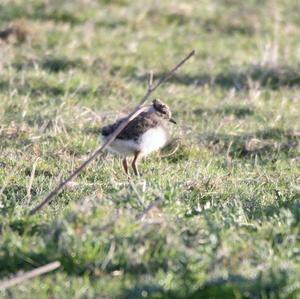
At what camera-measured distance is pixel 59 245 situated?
581cm

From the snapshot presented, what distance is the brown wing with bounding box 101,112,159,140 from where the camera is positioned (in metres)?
8.45

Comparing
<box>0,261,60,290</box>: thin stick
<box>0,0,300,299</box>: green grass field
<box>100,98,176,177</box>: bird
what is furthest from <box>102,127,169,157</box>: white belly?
<box>0,261,60,290</box>: thin stick

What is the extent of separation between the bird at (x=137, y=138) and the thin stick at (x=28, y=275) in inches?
115

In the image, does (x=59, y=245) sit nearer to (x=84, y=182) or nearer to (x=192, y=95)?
(x=84, y=182)

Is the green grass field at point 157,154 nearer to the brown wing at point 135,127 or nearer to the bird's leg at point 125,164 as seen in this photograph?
the bird's leg at point 125,164

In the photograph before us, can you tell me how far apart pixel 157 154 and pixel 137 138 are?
98 cm

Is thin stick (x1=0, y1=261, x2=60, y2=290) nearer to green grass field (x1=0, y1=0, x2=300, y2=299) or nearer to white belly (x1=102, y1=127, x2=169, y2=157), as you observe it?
green grass field (x1=0, y1=0, x2=300, y2=299)

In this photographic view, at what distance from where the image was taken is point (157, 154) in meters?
9.41

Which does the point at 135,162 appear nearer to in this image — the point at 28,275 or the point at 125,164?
the point at 125,164

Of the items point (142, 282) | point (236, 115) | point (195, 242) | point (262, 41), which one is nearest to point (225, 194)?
point (195, 242)

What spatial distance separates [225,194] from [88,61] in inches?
205

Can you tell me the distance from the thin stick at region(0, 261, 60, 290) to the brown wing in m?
3.04

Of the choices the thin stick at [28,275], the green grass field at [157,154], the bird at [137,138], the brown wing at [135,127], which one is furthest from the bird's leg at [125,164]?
the thin stick at [28,275]

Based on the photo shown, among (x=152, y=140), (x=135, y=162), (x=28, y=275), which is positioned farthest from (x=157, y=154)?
(x=28, y=275)
